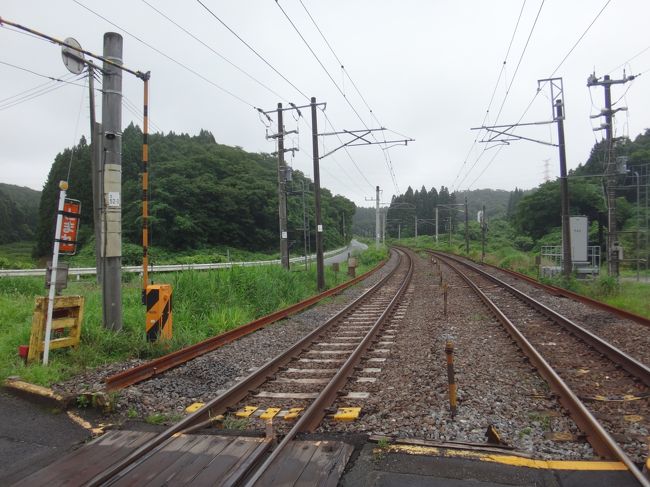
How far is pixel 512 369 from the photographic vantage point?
23.2 ft

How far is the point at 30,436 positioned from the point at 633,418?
6.03m

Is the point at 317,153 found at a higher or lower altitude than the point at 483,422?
higher

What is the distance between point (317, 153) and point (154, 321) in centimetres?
1200

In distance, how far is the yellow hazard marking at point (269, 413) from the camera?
5.18 m

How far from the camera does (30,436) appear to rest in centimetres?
472

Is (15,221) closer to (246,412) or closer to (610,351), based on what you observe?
(246,412)

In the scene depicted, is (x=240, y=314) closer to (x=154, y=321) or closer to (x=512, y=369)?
(x=154, y=321)

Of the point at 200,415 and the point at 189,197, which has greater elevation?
the point at 189,197

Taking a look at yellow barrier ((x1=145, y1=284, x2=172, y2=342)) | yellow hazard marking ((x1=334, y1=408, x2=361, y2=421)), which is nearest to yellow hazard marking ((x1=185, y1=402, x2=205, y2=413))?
yellow hazard marking ((x1=334, y1=408, x2=361, y2=421))

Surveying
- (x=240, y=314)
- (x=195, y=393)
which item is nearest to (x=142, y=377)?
(x=195, y=393)

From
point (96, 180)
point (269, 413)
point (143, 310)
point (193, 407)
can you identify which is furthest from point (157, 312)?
point (96, 180)

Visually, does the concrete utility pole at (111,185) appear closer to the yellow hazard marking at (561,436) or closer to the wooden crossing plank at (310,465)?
the wooden crossing plank at (310,465)

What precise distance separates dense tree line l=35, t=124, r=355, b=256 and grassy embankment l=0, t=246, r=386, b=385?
3644cm

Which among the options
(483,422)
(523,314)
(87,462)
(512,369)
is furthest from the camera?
(523,314)
